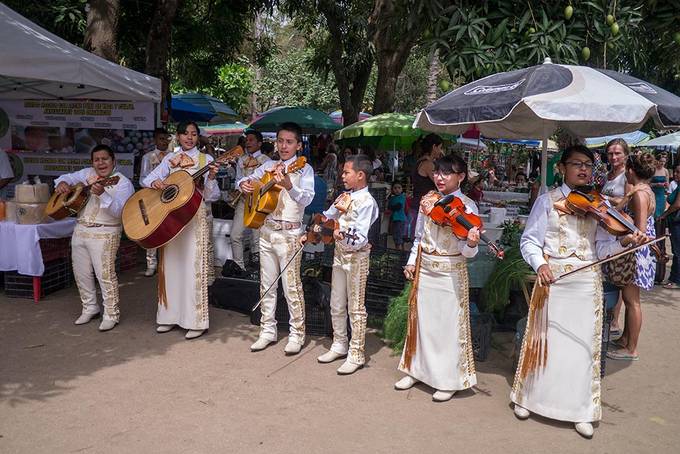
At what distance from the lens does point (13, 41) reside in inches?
239

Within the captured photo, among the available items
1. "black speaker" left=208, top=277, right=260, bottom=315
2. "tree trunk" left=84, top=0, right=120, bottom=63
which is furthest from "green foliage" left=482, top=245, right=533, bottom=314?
"tree trunk" left=84, top=0, right=120, bottom=63

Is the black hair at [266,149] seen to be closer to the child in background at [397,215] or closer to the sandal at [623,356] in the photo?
the child in background at [397,215]

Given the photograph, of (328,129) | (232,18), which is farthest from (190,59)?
(328,129)

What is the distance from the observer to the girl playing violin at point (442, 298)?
13.0 feet

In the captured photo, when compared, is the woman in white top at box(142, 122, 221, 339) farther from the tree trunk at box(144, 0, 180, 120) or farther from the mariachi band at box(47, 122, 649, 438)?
the tree trunk at box(144, 0, 180, 120)

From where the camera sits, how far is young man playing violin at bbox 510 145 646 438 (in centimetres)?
365

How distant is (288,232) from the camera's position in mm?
4711

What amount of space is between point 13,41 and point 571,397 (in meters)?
5.98

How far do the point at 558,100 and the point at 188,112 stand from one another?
11700mm

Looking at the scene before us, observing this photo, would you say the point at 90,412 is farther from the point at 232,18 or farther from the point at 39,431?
the point at 232,18

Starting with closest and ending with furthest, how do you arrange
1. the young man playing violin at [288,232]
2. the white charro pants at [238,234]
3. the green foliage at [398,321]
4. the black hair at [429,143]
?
1. the young man playing violin at [288,232]
2. the green foliage at [398,321]
3. the black hair at [429,143]
4. the white charro pants at [238,234]

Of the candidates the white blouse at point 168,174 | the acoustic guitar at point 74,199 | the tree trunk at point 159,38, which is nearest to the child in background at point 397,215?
the white blouse at point 168,174

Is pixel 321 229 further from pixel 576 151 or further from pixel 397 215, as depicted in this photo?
pixel 397 215

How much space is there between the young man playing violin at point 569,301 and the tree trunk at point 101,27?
20.7 ft
